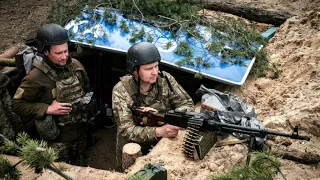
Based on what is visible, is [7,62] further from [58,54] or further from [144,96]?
[144,96]

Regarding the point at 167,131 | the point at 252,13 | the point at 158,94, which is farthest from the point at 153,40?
the point at 252,13

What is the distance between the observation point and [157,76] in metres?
5.09

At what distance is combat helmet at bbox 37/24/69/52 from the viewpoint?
538 centimetres

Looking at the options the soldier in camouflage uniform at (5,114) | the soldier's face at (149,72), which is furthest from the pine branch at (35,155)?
the soldier in camouflage uniform at (5,114)

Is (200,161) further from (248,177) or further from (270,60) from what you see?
(270,60)

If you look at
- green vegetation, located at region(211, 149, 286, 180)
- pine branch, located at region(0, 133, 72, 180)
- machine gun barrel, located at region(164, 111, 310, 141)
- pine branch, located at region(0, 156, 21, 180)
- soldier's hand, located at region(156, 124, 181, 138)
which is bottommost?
soldier's hand, located at region(156, 124, 181, 138)

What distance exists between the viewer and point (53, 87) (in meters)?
5.52

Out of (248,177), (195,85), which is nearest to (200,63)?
(195,85)

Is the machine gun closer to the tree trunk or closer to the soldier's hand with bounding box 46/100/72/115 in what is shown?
the tree trunk

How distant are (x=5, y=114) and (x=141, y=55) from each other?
2.75 m

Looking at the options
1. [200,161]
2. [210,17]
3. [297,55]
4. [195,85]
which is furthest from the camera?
[210,17]

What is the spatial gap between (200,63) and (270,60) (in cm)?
128

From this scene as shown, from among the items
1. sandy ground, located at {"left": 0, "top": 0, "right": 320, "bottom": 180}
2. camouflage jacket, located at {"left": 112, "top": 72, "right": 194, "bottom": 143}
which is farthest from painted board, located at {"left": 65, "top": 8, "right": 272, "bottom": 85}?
camouflage jacket, located at {"left": 112, "top": 72, "right": 194, "bottom": 143}

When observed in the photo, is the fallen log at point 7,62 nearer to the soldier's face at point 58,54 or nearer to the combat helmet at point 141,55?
the soldier's face at point 58,54
